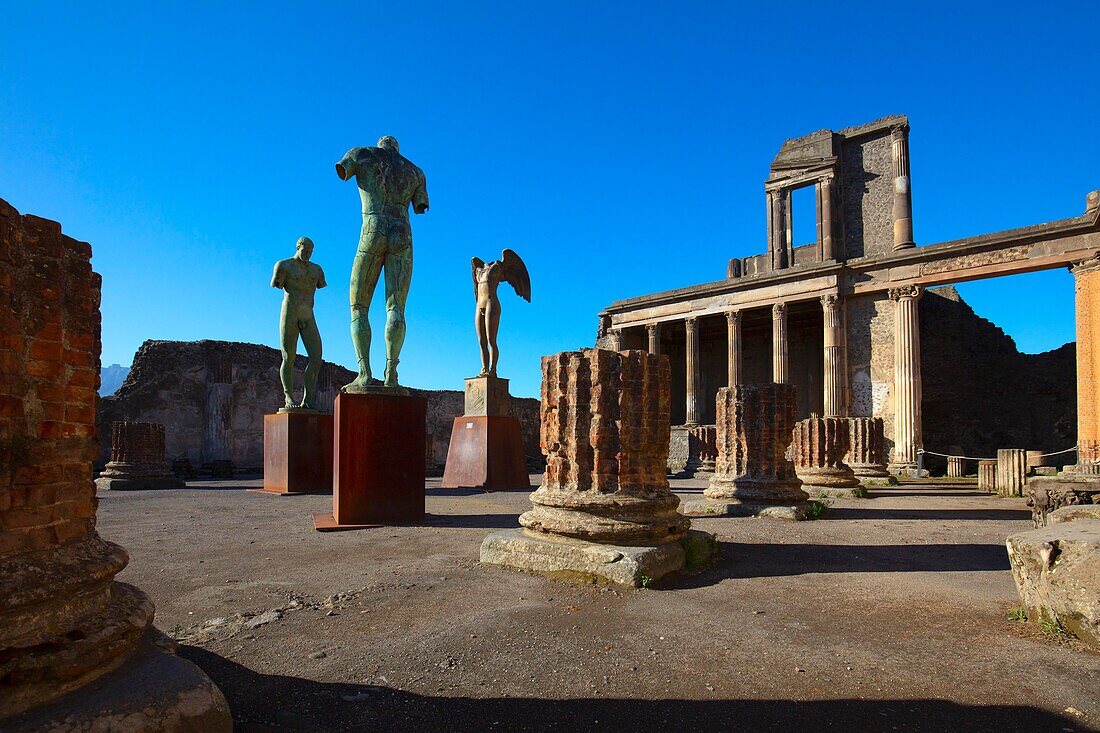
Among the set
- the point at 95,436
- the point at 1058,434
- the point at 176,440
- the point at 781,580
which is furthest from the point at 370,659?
the point at 1058,434

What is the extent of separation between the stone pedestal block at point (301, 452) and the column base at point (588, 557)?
17.2ft

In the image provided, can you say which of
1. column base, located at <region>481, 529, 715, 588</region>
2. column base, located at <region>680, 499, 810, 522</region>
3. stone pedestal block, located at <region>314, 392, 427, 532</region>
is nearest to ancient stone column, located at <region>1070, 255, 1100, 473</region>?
column base, located at <region>680, 499, 810, 522</region>

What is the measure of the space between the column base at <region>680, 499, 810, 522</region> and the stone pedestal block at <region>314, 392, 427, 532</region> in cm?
357

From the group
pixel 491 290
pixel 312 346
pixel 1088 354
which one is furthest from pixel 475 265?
pixel 1088 354

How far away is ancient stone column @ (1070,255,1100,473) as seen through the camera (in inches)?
617

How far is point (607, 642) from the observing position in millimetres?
3082

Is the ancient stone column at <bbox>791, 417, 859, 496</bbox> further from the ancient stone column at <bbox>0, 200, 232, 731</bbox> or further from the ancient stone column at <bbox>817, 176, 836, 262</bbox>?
the ancient stone column at <bbox>817, 176, 836, 262</bbox>

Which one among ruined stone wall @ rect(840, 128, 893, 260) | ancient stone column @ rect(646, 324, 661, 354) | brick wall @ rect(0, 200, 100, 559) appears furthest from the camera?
ancient stone column @ rect(646, 324, 661, 354)

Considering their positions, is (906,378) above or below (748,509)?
above

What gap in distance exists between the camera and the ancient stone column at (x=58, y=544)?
179 centimetres

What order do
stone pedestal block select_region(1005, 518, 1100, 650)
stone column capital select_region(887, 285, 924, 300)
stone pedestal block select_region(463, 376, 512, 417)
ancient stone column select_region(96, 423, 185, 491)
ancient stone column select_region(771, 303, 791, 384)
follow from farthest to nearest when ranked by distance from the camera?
1. ancient stone column select_region(771, 303, 791, 384)
2. stone column capital select_region(887, 285, 924, 300)
3. ancient stone column select_region(96, 423, 185, 491)
4. stone pedestal block select_region(463, 376, 512, 417)
5. stone pedestal block select_region(1005, 518, 1100, 650)

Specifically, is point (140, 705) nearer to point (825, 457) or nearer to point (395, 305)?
point (395, 305)

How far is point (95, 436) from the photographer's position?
2291mm

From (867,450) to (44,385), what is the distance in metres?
15.3
